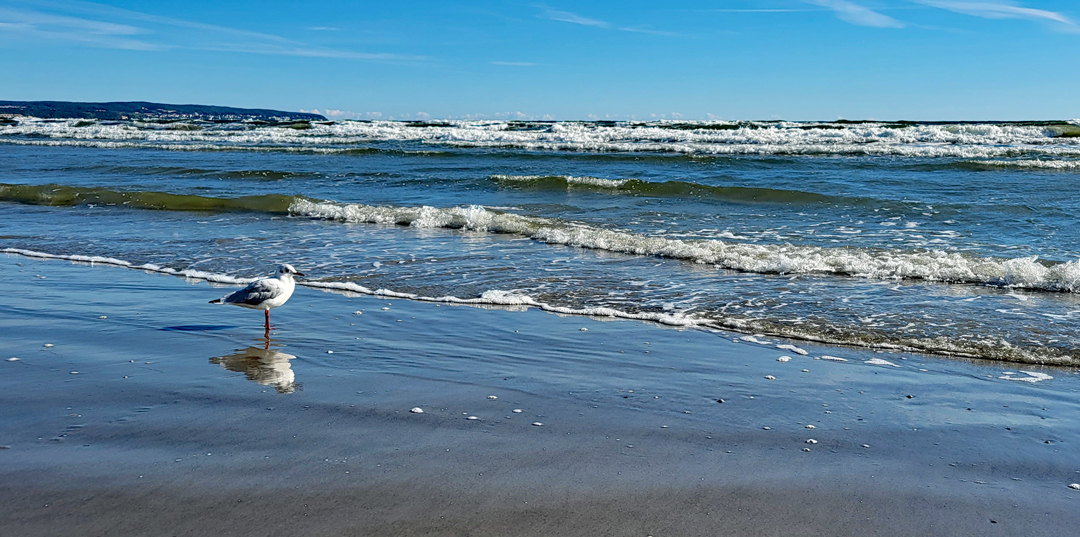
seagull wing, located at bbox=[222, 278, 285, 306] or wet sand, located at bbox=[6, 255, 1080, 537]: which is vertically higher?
seagull wing, located at bbox=[222, 278, 285, 306]

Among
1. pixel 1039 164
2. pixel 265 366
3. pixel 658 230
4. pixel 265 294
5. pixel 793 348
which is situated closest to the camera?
pixel 265 366

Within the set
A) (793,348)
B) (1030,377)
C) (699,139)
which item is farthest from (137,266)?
(699,139)

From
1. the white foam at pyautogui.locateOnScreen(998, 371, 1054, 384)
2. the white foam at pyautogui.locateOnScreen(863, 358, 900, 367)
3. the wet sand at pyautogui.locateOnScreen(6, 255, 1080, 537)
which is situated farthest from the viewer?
the white foam at pyautogui.locateOnScreen(863, 358, 900, 367)

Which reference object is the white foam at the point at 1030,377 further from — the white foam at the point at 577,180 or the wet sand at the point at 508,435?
the white foam at the point at 577,180

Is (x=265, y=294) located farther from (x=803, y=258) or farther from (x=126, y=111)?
(x=126, y=111)

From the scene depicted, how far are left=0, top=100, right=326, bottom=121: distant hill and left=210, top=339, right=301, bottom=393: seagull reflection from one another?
7220 centimetres

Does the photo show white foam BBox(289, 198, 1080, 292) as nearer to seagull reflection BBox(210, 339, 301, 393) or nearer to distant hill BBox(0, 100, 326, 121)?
seagull reflection BBox(210, 339, 301, 393)

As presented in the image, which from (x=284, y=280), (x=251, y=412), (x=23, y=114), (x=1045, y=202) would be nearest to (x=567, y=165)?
(x=1045, y=202)

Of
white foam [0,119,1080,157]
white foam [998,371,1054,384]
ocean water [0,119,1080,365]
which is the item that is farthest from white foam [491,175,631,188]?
white foam [998,371,1054,384]

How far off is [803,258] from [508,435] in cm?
617

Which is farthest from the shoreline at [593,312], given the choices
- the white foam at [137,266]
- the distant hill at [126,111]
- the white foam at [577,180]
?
the distant hill at [126,111]

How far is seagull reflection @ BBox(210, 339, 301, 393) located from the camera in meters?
4.72

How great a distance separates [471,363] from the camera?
5.24 m

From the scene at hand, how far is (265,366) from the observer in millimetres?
5129
